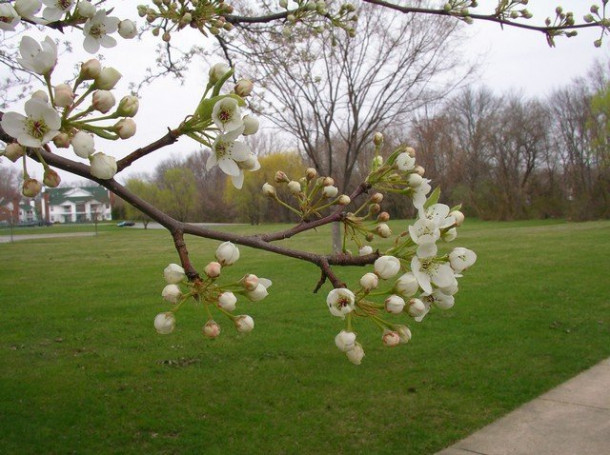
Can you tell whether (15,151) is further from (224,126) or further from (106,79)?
(224,126)

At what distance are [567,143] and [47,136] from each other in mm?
50089

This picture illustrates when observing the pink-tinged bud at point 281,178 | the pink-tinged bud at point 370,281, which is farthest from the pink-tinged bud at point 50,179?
the pink-tinged bud at point 281,178

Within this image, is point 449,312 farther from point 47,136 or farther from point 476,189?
point 476,189

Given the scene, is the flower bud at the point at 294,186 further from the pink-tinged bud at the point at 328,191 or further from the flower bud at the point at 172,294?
the flower bud at the point at 172,294

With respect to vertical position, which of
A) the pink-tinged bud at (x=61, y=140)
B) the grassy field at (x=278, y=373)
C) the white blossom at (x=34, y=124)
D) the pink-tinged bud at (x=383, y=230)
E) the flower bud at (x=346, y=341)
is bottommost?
the grassy field at (x=278, y=373)

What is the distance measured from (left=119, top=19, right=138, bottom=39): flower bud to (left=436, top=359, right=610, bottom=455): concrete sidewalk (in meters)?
4.23

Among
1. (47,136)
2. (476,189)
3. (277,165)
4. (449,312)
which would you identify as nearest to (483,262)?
(449,312)

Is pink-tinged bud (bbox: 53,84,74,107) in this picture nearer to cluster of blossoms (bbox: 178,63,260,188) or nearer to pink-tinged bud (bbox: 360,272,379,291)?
cluster of blossoms (bbox: 178,63,260,188)

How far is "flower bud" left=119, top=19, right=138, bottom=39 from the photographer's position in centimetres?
147

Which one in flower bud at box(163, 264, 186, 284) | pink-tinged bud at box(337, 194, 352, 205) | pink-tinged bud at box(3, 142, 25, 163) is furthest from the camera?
pink-tinged bud at box(337, 194, 352, 205)

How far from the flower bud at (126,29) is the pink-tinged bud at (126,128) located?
0.45 m

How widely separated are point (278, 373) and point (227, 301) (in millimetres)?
5476

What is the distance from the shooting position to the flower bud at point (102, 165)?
3.60ft

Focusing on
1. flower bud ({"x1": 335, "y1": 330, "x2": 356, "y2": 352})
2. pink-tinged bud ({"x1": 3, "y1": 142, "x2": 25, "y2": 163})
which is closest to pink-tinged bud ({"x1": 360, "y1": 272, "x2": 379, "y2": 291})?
flower bud ({"x1": 335, "y1": 330, "x2": 356, "y2": 352})
